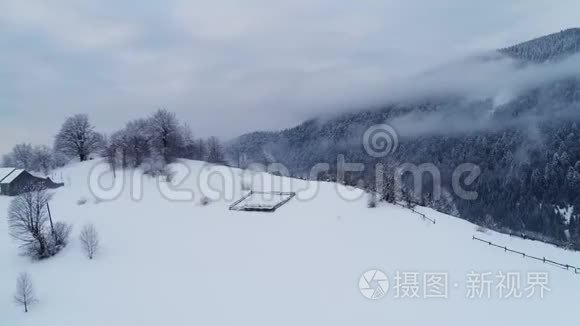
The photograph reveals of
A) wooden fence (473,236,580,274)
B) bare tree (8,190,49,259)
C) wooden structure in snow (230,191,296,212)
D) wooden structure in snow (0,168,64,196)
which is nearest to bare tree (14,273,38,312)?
bare tree (8,190,49,259)

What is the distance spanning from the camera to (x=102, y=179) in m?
42.0

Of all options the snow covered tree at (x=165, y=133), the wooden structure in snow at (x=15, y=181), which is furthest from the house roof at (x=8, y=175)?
the snow covered tree at (x=165, y=133)

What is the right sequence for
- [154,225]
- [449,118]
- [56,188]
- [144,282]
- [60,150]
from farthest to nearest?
[449,118], [60,150], [56,188], [154,225], [144,282]

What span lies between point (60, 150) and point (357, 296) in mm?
53765

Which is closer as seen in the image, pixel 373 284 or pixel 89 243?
pixel 373 284

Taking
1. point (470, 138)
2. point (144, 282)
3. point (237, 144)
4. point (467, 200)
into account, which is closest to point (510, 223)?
point (467, 200)

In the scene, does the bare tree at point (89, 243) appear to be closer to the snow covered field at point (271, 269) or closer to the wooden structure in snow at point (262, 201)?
the snow covered field at point (271, 269)

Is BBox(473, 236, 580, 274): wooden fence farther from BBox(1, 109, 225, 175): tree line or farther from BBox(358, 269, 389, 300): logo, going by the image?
BBox(1, 109, 225, 175): tree line

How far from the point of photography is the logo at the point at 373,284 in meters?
16.9

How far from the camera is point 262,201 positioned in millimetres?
33594

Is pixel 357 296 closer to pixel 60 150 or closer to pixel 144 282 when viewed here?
pixel 144 282

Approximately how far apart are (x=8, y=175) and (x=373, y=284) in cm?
4424

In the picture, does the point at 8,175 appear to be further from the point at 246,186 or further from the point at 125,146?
the point at 246,186

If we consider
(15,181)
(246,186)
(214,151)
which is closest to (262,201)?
(246,186)
